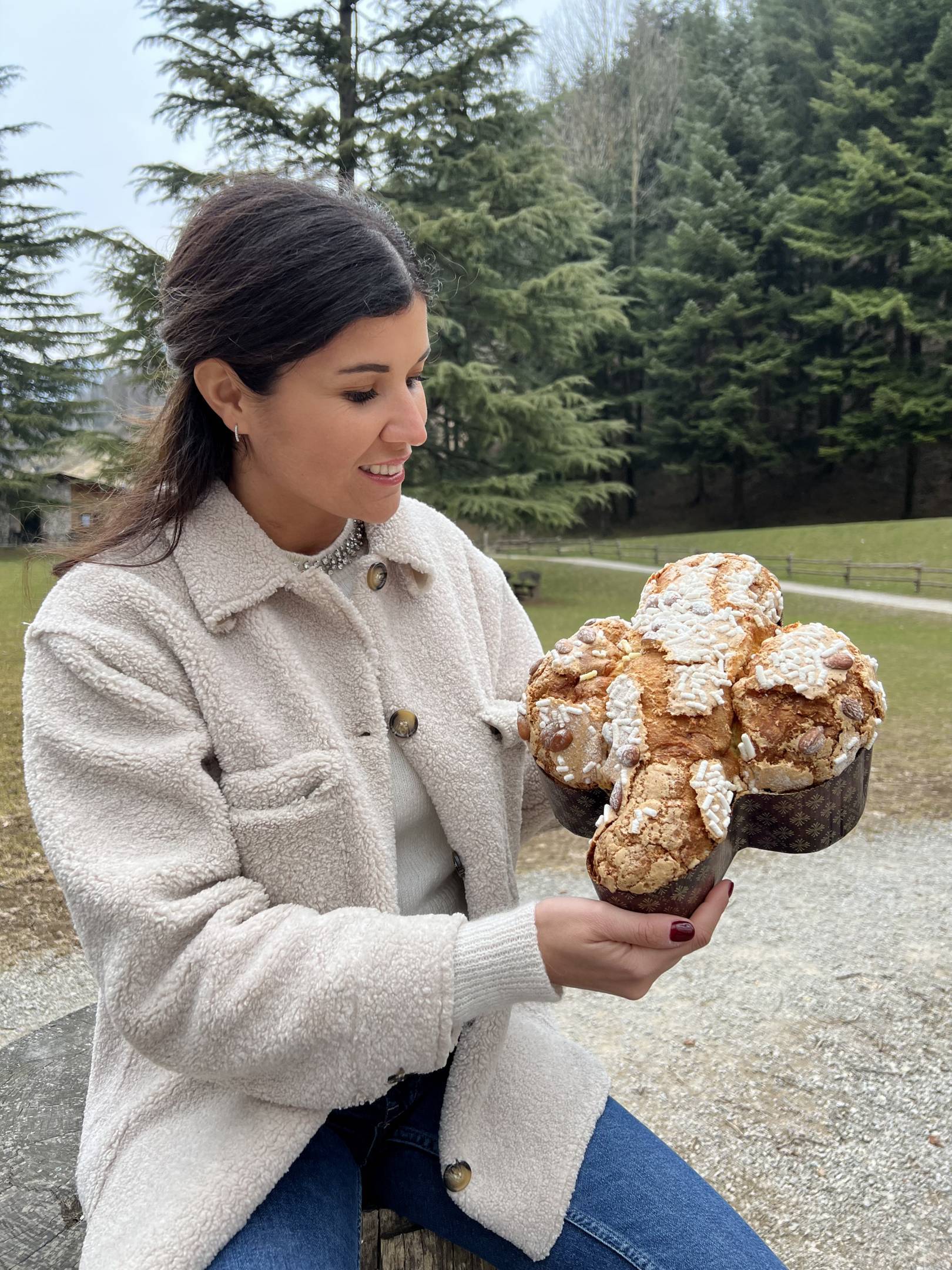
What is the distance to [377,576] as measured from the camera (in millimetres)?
1821

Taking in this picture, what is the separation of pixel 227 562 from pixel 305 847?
1.54ft

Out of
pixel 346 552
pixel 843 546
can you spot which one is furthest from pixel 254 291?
pixel 843 546

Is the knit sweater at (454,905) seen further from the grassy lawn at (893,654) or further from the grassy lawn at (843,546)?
the grassy lawn at (843,546)

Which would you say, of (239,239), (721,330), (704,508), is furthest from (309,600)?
(704,508)

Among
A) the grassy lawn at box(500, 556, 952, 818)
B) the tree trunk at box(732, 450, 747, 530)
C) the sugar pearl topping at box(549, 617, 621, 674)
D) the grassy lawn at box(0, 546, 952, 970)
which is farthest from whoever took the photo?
the tree trunk at box(732, 450, 747, 530)

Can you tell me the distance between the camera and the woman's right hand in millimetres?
1372

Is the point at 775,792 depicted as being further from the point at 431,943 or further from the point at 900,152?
the point at 900,152

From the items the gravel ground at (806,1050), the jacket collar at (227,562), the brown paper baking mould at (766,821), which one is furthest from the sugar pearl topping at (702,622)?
the gravel ground at (806,1050)

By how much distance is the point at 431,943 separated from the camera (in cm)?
143

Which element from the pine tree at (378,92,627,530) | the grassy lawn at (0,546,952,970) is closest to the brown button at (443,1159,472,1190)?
the grassy lawn at (0,546,952,970)

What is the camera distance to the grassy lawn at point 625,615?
16.8ft

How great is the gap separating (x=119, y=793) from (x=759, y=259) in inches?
1369

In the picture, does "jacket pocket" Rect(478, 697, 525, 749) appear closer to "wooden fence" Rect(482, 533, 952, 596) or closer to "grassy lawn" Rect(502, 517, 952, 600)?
"wooden fence" Rect(482, 533, 952, 596)

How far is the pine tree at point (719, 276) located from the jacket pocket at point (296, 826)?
102 ft
